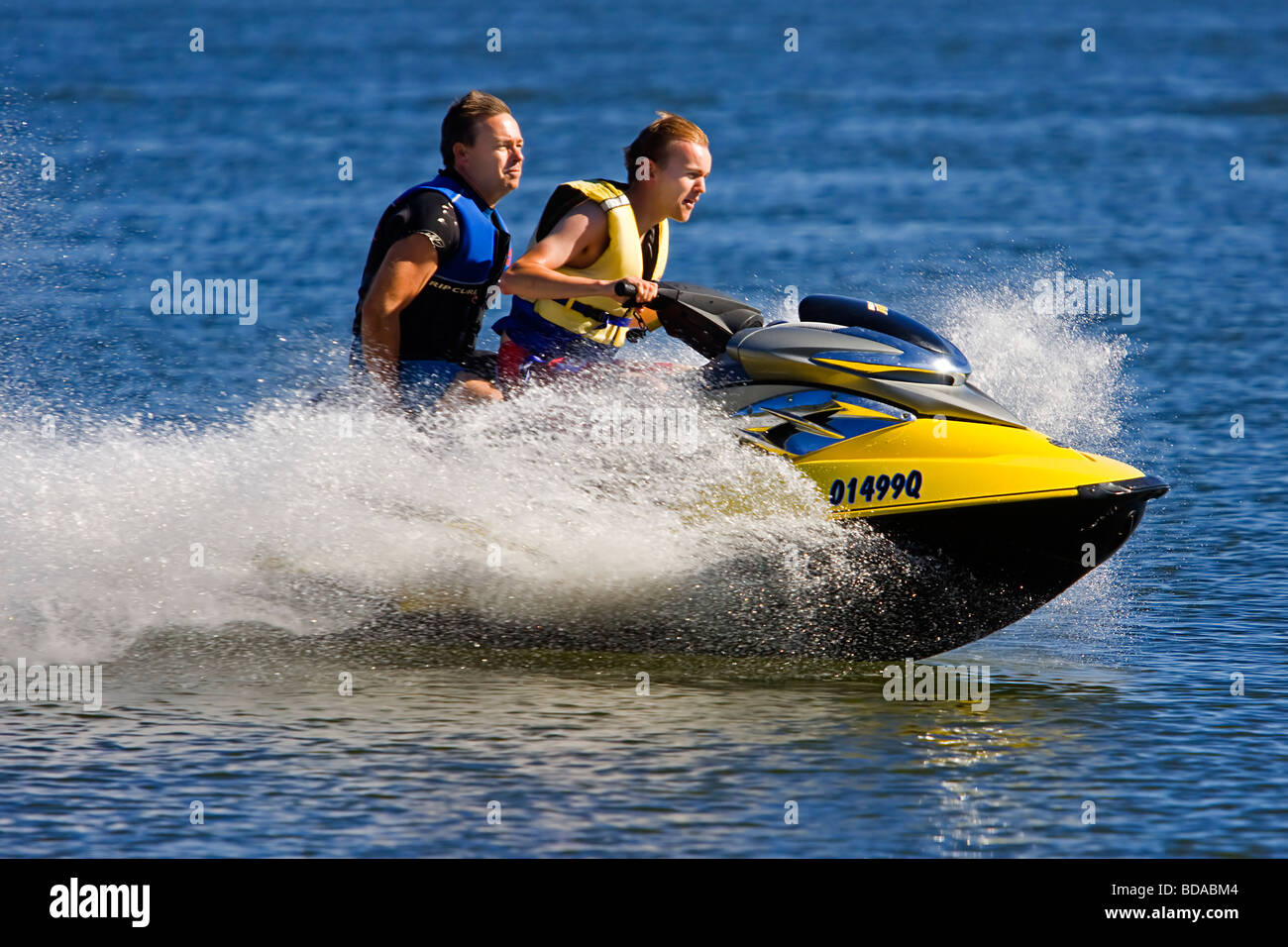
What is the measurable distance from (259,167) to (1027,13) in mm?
30270

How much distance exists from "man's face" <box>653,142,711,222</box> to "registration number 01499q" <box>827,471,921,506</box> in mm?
1055

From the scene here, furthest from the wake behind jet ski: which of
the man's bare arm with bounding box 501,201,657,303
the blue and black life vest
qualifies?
the blue and black life vest

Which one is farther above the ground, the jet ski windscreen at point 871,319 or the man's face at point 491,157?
the man's face at point 491,157

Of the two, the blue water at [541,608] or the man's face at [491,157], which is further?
the man's face at [491,157]

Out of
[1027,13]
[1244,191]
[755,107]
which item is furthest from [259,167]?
[1027,13]

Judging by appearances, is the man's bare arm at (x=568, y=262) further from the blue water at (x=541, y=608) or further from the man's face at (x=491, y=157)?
the blue water at (x=541, y=608)

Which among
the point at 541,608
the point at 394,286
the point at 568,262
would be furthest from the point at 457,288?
the point at 541,608

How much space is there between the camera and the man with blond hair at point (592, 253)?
5.68 metres

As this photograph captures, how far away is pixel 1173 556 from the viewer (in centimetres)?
776

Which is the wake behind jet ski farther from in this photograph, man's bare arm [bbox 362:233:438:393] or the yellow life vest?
man's bare arm [bbox 362:233:438:393]

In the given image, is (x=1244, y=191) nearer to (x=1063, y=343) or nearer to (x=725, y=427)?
(x=1063, y=343)
